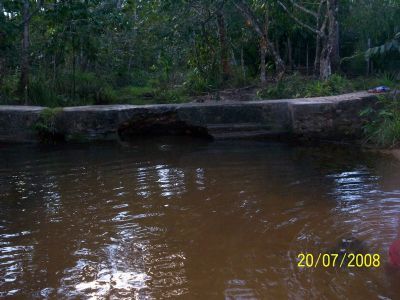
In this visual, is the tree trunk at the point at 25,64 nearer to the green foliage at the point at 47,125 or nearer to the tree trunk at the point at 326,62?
the green foliage at the point at 47,125

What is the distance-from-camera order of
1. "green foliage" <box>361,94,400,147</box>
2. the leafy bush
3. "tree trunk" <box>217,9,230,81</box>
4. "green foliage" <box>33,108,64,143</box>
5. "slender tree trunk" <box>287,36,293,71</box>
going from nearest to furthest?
"green foliage" <box>361,94,400,147</box>
"green foliage" <box>33,108,64,143</box>
the leafy bush
"tree trunk" <box>217,9,230,81</box>
"slender tree trunk" <box>287,36,293,71</box>

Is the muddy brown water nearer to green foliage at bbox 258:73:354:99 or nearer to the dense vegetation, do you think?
green foliage at bbox 258:73:354:99

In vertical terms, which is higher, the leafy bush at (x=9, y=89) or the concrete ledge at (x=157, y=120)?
the leafy bush at (x=9, y=89)

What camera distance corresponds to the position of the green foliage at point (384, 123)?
23.5ft

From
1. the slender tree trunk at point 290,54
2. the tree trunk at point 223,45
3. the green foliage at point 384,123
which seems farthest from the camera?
the slender tree trunk at point 290,54

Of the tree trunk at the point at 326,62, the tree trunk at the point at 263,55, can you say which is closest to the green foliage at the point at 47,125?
the tree trunk at the point at 263,55

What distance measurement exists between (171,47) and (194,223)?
6.61m

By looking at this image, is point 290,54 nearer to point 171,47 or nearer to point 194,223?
point 171,47

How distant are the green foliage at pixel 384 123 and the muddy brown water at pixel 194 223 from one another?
0.48m

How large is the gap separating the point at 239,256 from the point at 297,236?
57cm
